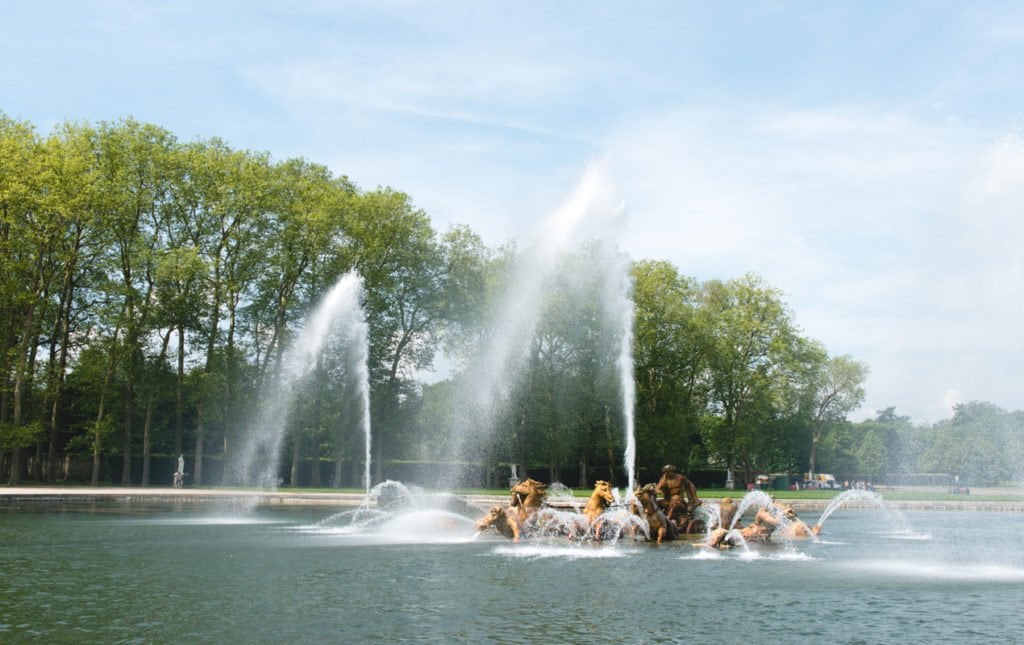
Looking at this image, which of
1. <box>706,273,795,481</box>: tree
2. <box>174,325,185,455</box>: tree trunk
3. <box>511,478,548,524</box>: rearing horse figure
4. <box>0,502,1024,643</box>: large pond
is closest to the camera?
<box>0,502,1024,643</box>: large pond

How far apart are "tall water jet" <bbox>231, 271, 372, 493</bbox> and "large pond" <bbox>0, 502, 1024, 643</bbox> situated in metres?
32.0

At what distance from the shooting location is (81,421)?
65812mm

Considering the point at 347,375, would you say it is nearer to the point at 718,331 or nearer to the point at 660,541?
the point at 718,331

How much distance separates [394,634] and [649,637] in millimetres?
3722

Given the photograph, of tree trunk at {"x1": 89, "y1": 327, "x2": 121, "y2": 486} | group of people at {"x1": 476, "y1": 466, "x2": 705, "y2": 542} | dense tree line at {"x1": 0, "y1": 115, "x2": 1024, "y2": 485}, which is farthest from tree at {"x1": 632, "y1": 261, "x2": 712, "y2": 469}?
group of people at {"x1": 476, "y1": 466, "x2": 705, "y2": 542}

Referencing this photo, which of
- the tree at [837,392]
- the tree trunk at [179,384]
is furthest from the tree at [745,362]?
the tree trunk at [179,384]

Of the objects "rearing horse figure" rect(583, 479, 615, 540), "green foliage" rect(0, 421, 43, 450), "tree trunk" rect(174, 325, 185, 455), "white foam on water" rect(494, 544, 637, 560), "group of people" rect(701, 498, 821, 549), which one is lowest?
"white foam on water" rect(494, 544, 637, 560)

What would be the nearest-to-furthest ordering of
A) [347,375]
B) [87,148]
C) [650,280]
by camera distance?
[87,148] < [347,375] < [650,280]

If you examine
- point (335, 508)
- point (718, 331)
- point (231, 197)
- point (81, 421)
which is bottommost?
point (335, 508)

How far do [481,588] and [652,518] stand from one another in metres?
10.9

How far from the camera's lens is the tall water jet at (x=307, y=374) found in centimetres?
6231

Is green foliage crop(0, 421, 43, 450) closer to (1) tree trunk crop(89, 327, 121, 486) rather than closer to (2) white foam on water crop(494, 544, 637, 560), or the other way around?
(1) tree trunk crop(89, 327, 121, 486)

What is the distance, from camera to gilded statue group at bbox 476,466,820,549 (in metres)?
27.5

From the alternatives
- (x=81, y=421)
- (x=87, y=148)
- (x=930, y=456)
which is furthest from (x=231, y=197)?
(x=930, y=456)
